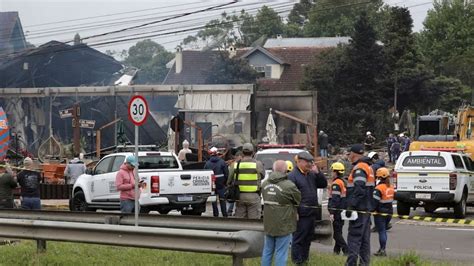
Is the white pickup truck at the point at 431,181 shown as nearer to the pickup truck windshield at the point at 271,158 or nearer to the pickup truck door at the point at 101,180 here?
the pickup truck windshield at the point at 271,158

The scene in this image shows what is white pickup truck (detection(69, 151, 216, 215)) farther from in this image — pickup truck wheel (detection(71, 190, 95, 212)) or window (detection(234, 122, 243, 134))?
window (detection(234, 122, 243, 134))

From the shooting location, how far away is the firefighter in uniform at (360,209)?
39.4ft

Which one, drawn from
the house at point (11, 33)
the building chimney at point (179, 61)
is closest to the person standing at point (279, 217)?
the house at point (11, 33)

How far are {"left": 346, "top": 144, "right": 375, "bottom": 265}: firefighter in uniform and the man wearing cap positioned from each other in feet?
2.37

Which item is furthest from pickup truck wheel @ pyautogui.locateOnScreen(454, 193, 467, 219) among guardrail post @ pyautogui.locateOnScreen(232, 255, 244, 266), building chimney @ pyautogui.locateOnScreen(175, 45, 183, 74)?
building chimney @ pyautogui.locateOnScreen(175, 45, 183, 74)

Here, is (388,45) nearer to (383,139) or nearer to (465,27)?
→ (383,139)

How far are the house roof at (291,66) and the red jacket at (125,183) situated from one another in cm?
4800

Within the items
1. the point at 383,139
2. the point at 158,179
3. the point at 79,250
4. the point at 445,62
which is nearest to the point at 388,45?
the point at 383,139

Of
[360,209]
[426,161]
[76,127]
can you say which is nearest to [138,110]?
[360,209]

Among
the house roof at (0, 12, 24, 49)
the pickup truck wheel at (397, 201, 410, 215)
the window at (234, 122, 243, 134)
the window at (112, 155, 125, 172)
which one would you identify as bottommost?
the pickup truck wheel at (397, 201, 410, 215)

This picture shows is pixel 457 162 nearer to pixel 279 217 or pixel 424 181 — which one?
pixel 424 181

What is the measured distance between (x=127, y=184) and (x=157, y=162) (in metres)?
4.05

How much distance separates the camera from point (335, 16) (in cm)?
9569

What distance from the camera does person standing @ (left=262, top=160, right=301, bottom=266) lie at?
444 inches
